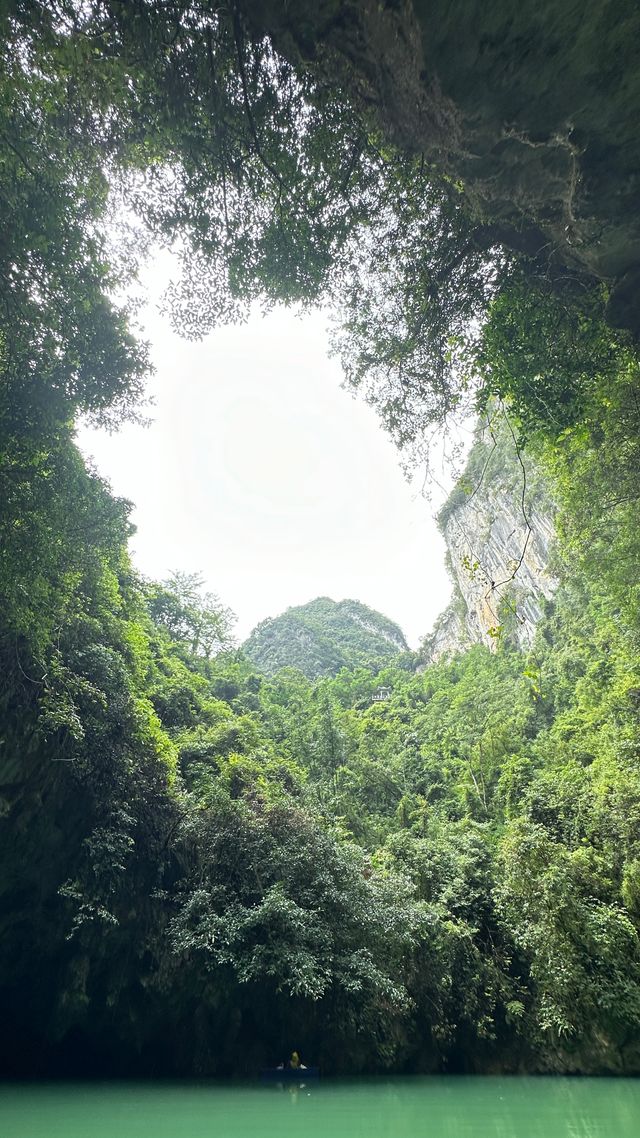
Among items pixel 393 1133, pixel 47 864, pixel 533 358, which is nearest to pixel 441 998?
pixel 393 1133

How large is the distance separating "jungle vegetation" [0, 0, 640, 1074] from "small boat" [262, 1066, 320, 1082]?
20.9 inches

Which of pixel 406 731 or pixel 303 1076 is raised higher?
pixel 406 731

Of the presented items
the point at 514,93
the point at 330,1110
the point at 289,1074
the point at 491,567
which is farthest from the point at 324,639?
the point at 514,93

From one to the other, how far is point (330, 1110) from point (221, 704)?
9157 mm

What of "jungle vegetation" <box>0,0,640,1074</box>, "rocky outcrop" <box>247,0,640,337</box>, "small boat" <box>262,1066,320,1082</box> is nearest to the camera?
"rocky outcrop" <box>247,0,640,337</box>

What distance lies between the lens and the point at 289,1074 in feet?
24.2

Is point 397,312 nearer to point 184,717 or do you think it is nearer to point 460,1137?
point 460,1137

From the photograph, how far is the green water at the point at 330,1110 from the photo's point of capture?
4.96 metres

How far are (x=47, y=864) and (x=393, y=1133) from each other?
5.65 meters

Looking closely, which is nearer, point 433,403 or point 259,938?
point 433,403

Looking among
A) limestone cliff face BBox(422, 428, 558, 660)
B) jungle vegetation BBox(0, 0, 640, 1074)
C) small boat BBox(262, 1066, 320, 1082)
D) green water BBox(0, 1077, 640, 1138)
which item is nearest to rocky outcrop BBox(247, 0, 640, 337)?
jungle vegetation BBox(0, 0, 640, 1074)

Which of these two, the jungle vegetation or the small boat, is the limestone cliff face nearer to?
the jungle vegetation

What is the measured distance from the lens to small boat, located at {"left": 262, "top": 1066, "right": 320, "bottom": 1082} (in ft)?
24.1

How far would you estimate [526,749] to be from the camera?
16406 mm
